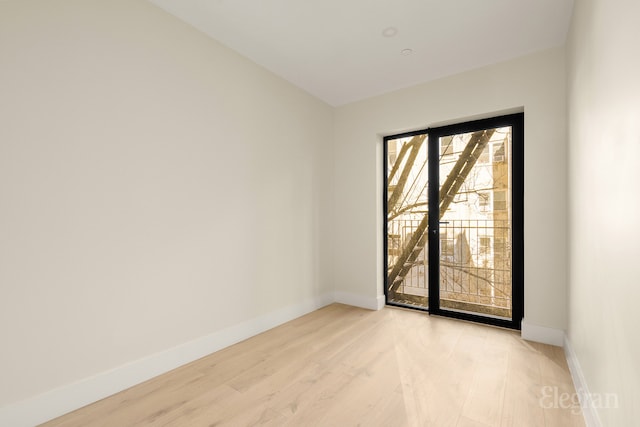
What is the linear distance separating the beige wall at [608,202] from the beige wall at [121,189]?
7.75ft

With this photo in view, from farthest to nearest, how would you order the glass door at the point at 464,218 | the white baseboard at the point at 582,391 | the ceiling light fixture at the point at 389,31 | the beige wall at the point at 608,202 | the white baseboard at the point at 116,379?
the glass door at the point at 464,218 < the ceiling light fixture at the point at 389,31 < the white baseboard at the point at 116,379 < the white baseboard at the point at 582,391 < the beige wall at the point at 608,202

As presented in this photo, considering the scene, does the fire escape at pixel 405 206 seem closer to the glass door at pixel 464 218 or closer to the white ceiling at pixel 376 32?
the glass door at pixel 464 218

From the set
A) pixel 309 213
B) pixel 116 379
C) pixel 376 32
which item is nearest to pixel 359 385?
pixel 116 379

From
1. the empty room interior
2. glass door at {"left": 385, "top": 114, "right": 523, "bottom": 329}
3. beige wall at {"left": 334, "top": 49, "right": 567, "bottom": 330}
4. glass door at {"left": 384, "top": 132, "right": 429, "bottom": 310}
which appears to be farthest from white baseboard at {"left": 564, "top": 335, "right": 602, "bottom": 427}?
glass door at {"left": 384, "top": 132, "right": 429, "bottom": 310}

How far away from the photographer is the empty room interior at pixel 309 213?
4.78 ft

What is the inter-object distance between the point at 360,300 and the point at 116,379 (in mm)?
2519

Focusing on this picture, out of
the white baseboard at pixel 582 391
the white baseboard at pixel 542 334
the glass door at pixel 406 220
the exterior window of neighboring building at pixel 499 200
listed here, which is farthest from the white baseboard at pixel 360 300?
the white baseboard at pixel 582 391

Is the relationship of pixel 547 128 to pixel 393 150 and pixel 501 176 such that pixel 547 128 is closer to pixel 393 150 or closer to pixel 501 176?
→ pixel 501 176

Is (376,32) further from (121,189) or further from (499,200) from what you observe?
(121,189)

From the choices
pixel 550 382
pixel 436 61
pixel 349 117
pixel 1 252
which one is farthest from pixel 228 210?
pixel 550 382

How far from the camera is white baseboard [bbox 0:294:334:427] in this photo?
146cm

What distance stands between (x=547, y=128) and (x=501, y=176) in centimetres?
57

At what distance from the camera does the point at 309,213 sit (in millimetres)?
3404

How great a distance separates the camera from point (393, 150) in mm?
3742
